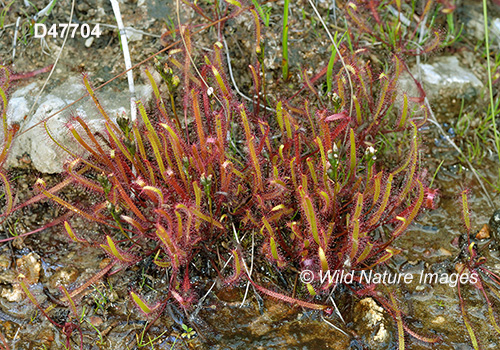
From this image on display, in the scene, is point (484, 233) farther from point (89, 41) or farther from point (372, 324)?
point (89, 41)

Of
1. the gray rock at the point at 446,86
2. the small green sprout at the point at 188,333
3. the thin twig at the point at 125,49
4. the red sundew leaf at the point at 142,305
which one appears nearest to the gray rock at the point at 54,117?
the thin twig at the point at 125,49

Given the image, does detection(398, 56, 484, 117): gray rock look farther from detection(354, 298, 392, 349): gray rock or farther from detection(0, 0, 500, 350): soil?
detection(354, 298, 392, 349): gray rock

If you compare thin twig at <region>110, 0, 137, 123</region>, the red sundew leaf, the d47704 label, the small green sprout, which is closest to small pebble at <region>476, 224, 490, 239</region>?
the small green sprout

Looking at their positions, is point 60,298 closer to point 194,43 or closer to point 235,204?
point 235,204

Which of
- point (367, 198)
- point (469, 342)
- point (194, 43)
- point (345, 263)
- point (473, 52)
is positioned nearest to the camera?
point (345, 263)

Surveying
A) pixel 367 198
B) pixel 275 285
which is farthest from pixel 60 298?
pixel 367 198

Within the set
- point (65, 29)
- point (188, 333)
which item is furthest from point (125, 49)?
point (188, 333)

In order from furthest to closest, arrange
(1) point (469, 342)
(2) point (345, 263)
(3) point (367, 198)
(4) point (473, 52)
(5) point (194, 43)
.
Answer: (4) point (473, 52)
(5) point (194, 43)
(3) point (367, 198)
(1) point (469, 342)
(2) point (345, 263)
